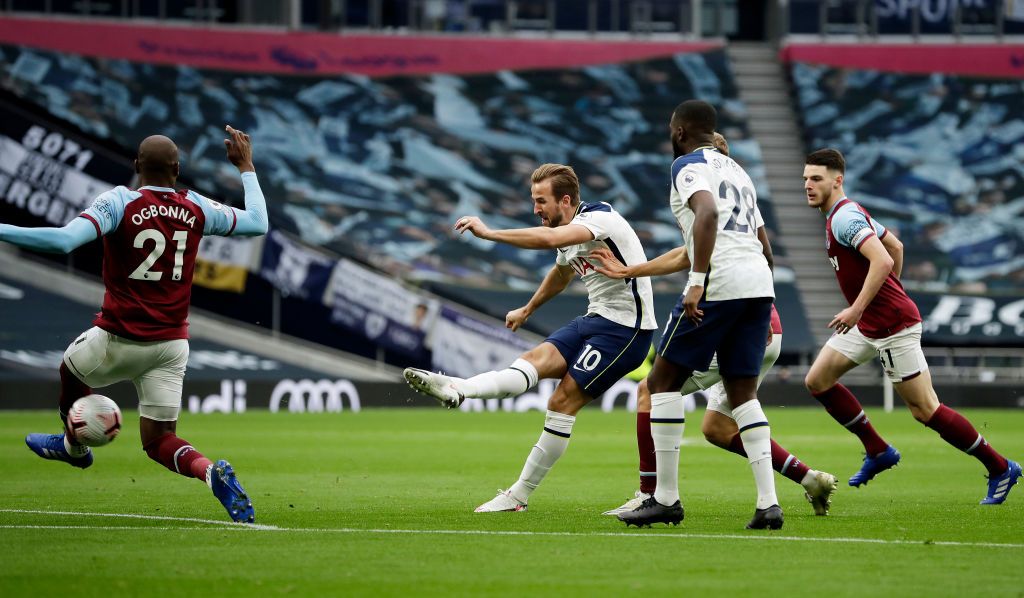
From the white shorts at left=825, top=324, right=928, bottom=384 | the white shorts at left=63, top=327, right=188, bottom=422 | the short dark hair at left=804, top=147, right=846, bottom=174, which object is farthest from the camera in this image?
the white shorts at left=825, top=324, right=928, bottom=384

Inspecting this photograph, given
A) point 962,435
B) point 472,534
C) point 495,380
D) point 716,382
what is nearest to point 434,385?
point 495,380

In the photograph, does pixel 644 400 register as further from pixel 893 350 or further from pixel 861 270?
pixel 893 350

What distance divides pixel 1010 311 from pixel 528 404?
12685mm

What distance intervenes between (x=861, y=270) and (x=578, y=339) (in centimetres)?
214

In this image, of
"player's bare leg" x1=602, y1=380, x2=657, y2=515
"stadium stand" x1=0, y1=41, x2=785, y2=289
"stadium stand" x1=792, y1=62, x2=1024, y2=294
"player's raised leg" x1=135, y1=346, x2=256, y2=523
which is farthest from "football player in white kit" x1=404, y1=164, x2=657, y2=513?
"stadium stand" x1=792, y1=62, x2=1024, y2=294

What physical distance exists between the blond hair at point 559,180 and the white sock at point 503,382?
3.50 ft

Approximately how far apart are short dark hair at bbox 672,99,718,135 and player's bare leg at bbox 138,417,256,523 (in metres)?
3.14

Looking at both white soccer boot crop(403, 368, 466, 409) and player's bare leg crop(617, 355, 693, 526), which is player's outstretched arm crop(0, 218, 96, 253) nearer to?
white soccer boot crop(403, 368, 466, 409)

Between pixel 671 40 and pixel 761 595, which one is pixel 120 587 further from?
pixel 671 40

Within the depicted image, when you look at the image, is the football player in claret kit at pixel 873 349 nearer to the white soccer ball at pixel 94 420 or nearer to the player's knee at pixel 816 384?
the player's knee at pixel 816 384

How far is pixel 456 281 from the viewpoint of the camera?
35.5 meters

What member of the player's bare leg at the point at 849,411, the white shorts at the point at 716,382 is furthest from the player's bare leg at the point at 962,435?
the white shorts at the point at 716,382

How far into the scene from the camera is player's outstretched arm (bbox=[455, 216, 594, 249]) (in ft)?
27.5

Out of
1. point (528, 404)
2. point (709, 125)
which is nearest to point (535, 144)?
point (528, 404)
